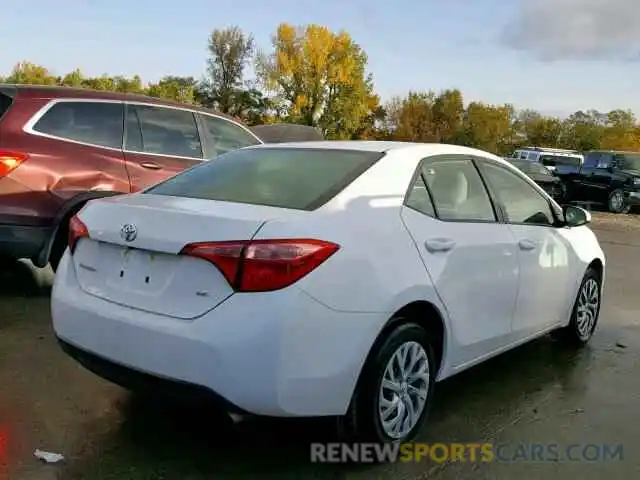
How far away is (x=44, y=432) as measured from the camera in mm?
3303

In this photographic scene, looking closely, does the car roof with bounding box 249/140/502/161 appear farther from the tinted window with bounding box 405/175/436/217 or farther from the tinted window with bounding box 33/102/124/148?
the tinted window with bounding box 33/102/124/148

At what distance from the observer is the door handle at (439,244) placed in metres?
3.31

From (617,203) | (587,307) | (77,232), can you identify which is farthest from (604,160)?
(77,232)

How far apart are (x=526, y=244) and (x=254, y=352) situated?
216cm

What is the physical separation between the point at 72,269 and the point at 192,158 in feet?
11.1

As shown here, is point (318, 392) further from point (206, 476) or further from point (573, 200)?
point (573, 200)

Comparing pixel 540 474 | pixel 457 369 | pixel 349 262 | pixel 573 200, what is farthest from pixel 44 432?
pixel 573 200

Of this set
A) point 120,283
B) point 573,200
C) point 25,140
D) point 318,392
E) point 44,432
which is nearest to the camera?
point 318,392

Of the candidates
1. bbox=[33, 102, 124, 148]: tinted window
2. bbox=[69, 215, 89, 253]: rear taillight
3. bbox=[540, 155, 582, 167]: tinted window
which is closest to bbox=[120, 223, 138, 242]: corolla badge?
bbox=[69, 215, 89, 253]: rear taillight

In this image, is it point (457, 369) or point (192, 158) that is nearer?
point (457, 369)

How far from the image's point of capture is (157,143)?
638 cm

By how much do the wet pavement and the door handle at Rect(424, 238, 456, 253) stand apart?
3.15ft

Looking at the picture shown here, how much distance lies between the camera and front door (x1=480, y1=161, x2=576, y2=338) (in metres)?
4.14

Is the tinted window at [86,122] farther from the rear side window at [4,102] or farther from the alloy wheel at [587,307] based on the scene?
the alloy wheel at [587,307]
